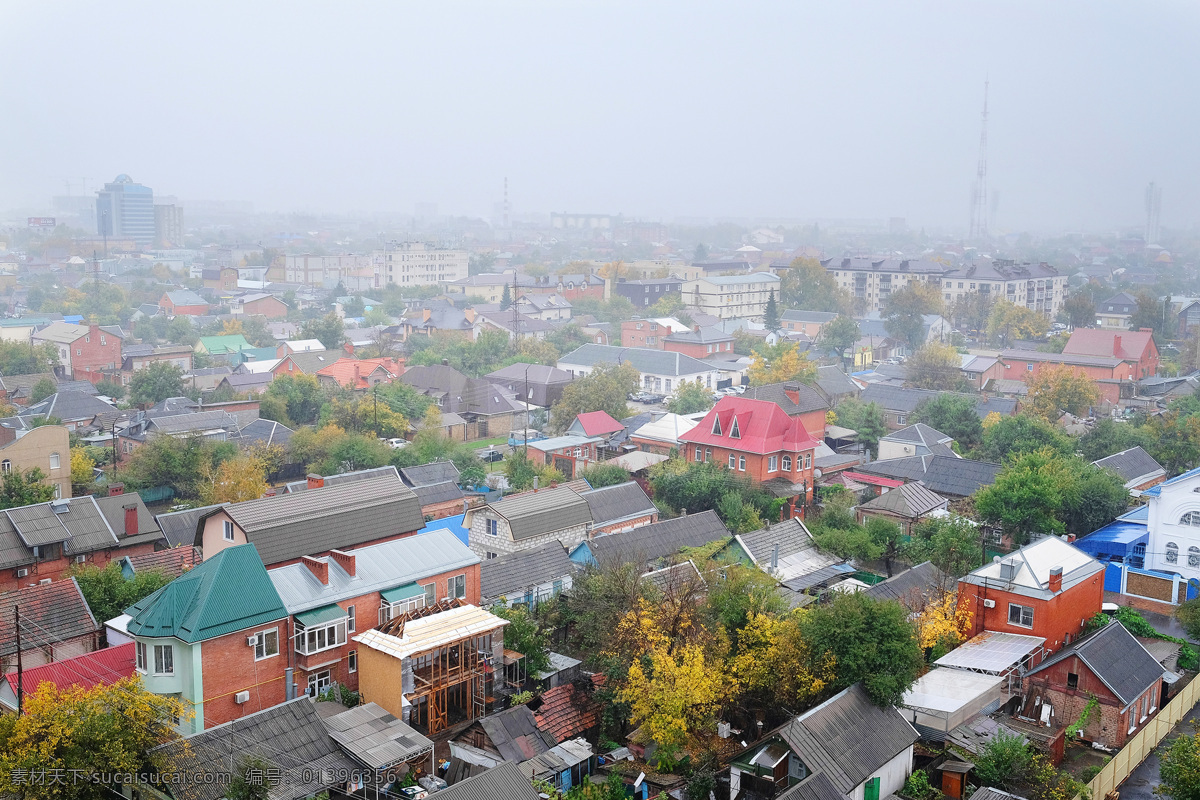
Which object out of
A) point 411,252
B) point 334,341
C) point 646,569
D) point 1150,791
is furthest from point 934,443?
point 411,252

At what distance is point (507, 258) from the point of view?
4744 inches

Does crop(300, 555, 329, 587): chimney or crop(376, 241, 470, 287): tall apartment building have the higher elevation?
crop(376, 241, 470, 287): tall apartment building

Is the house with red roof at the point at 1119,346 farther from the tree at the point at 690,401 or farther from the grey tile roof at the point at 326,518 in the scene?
the grey tile roof at the point at 326,518

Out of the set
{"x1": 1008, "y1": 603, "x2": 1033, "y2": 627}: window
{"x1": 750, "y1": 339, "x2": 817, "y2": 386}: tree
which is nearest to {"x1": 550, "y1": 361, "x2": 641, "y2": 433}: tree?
{"x1": 750, "y1": 339, "x2": 817, "y2": 386}: tree

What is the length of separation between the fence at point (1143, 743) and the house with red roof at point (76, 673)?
1268 cm

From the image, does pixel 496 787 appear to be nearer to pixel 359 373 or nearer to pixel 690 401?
pixel 690 401

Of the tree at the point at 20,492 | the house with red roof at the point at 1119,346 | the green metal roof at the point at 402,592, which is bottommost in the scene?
the tree at the point at 20,492

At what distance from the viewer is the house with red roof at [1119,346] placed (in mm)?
40875

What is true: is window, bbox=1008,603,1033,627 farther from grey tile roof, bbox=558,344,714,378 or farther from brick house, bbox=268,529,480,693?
grey tile roof, bbox=558,344,714,378

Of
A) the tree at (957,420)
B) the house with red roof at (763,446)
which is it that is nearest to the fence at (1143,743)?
the house with red roof at (763,446)

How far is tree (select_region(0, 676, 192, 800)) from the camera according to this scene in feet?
33.7

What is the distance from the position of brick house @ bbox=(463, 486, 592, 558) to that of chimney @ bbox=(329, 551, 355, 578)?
4.62m

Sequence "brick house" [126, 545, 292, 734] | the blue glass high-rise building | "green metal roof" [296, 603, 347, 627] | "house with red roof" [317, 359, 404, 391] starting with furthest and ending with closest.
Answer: the blue glass high-rise building → "house with red roof" [317, 359, 404, 391] → "green metal roof" [296, 603, 347, 627] → "brick house" [126, 545, 292, 734]

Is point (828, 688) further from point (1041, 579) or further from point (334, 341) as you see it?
point (334, 341)
